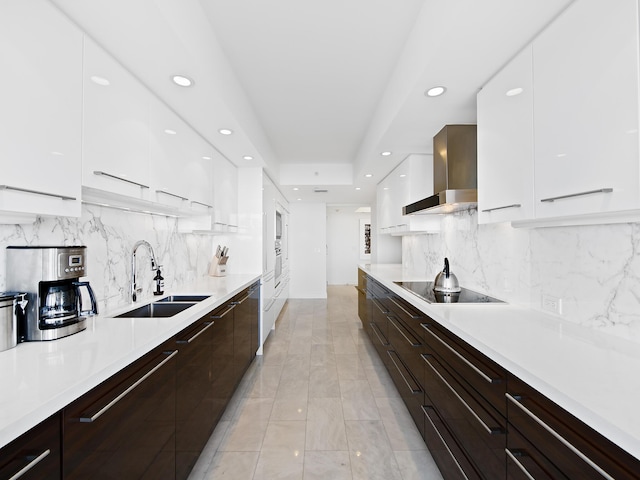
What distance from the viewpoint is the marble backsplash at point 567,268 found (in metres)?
1.30

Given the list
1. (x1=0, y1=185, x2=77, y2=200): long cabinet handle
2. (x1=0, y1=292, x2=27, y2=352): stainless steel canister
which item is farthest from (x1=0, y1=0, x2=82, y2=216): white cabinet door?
(x1=0, y1=292, x2=27, y2=352): stainless steel canister

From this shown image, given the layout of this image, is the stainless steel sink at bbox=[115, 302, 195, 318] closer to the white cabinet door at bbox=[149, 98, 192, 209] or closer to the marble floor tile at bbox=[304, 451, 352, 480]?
the white cabinet door at bbox=[149, 98, 192, 209]

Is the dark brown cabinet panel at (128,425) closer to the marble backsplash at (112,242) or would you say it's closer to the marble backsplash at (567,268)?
the marble backsplash at (112,242)

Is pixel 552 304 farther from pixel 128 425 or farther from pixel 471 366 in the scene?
pixel 128 425

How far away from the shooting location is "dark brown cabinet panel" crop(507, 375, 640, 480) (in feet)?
2.37

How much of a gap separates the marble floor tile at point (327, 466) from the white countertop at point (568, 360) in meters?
1.00

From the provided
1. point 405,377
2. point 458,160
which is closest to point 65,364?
point 405,377

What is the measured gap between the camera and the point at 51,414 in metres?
0.81

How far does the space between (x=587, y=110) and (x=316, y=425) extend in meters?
2.30

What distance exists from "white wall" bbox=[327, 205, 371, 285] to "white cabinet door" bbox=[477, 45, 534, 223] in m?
7.61

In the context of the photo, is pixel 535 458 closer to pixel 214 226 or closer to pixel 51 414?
pixel 51 414

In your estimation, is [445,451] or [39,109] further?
[445,451]

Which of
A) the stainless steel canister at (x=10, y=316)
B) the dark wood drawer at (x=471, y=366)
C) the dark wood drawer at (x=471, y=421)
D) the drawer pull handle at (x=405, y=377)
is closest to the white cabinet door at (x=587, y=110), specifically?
the dark wood drawer at (x=471, y=366)

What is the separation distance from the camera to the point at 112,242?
2.02m
